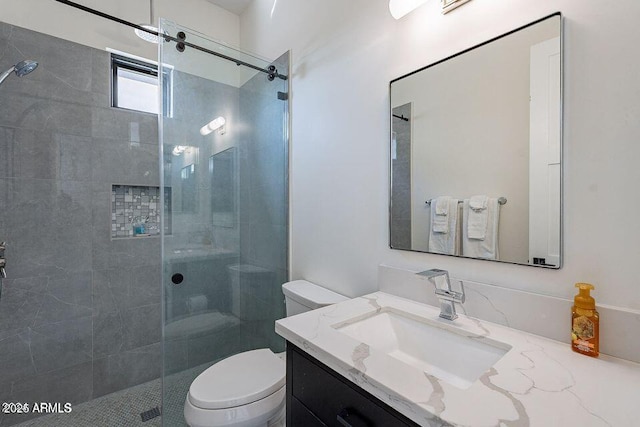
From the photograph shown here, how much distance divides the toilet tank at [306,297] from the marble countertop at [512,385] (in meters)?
0.61

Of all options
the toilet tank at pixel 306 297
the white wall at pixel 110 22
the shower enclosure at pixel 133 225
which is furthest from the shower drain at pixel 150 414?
the white wall at pixel 110 22

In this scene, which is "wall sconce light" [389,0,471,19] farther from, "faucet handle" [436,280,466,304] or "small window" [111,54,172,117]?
"small window" [111,54,172,117]

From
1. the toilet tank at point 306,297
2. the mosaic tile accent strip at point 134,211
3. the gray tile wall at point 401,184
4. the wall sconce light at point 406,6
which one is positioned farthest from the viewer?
the mosaic tile accent strip at point 134,211

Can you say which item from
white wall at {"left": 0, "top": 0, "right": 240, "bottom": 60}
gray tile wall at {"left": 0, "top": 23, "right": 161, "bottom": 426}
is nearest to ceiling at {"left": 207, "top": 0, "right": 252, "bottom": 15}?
white wall at {"left": 0, "top": 0, "right": 240, "bottom": 60}

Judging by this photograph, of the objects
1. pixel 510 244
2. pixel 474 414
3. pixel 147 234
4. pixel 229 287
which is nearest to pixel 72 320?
pixel 147 234

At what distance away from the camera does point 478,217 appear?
103 centimetres

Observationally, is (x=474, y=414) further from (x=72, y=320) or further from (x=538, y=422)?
(x=72, y=320)

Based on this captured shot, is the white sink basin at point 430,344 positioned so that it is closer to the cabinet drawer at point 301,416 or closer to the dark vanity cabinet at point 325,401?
the dark vanity cabinet at point 325,401

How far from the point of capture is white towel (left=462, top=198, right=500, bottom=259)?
0.98m

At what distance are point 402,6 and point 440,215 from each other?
33.3 inches

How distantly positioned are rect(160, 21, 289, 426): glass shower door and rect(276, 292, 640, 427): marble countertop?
3.92ft

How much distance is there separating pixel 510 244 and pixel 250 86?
1.86 meters

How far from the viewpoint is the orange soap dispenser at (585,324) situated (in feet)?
2.38

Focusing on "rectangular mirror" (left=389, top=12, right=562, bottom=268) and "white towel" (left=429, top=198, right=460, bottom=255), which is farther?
"white towel" (left=429, top=198, right=460, bottom=255)
